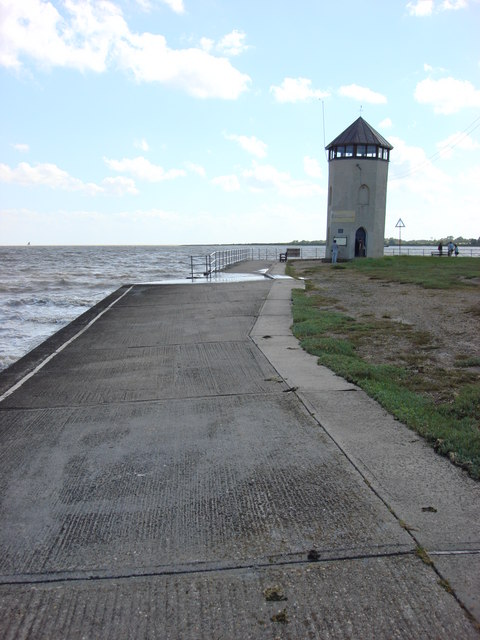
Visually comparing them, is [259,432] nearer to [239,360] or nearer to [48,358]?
[239,360]

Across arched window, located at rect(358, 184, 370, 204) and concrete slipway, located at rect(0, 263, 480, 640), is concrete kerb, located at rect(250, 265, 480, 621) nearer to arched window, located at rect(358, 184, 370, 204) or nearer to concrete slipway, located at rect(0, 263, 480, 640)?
concrete slipway, located at rect(0, 263, 480, 640)

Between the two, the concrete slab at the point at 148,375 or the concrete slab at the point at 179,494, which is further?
the concrete slab at the point at 148,375

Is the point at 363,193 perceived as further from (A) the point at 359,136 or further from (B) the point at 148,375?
(B) the point at 148,375

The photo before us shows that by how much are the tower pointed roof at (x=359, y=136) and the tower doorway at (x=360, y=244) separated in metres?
6.25

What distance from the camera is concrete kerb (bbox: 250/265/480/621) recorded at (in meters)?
2.86

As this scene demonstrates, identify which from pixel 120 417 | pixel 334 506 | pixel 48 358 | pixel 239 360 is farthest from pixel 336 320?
pixel 334 506

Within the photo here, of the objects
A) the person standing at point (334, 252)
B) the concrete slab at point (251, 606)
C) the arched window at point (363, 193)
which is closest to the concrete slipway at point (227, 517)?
the concrete slab at point (251, 606)

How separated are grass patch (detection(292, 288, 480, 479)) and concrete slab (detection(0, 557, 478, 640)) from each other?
152cm

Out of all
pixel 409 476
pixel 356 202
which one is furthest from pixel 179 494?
pixel 356 202

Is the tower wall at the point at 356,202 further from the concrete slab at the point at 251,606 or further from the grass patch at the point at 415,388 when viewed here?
the concrete slab at the point at 251,606

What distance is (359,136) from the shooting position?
37.7 meters

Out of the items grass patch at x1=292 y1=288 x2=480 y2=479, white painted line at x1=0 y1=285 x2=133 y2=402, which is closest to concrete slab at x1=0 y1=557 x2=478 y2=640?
grass patch at x1=292 y1=288 x2=480 y2=479

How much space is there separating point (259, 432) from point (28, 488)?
1.96 m

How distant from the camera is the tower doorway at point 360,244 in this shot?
3912 cm
